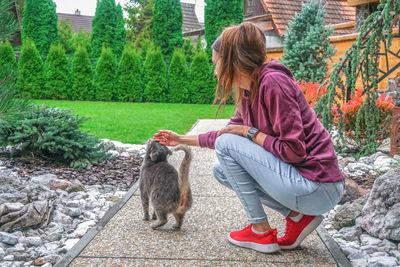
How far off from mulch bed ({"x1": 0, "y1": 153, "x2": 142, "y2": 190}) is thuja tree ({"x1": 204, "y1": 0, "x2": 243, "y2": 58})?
1609cm

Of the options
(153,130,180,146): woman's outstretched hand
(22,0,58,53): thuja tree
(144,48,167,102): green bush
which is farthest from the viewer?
(22,0,58,53): thuja tree

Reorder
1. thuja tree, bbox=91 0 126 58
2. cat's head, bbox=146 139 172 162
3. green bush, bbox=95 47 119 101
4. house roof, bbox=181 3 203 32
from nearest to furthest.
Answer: cat's head, bbox=146 139 172 162 → green bush, bbox=95 47 119 101 → thuja tree, bbox=91 0 126 58 → house roof, bbox=181 3 203 32

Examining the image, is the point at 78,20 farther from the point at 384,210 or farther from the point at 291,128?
the point at 291,128

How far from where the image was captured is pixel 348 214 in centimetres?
369

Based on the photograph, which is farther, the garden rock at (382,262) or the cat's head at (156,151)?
the cat's head at (156,151)

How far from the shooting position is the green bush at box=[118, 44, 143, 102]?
65.0 feet

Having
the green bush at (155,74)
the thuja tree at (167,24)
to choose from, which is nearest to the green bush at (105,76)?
the green bush at (155,74)

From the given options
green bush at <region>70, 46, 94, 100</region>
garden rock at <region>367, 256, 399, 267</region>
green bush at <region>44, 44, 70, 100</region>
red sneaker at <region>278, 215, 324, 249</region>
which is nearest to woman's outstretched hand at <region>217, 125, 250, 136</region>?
A: red sneaker at <region>278, 215, 324, 249</region>

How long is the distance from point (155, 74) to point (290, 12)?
28.2 ft

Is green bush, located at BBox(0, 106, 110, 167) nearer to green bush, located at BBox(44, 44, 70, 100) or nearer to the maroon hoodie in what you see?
the maroon hoodie

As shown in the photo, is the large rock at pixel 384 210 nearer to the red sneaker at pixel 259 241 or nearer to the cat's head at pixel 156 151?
the red sneaker at pixel 259 241

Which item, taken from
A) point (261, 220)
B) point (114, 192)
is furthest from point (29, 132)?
point (261, 220)

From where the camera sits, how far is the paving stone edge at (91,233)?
2751 millimetres

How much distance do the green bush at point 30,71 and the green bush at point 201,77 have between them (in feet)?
25.6
